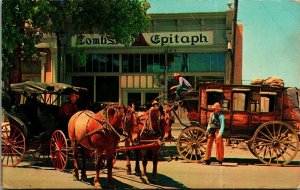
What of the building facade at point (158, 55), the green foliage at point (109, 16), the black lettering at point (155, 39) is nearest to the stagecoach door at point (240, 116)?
the green foliage at point (109, 16)

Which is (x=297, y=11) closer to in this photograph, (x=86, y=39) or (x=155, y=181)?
(x=155, y=181)

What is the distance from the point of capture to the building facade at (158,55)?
1641 cm

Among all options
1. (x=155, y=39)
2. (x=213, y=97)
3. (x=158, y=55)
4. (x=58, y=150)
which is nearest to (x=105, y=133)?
(x=58, y=150)

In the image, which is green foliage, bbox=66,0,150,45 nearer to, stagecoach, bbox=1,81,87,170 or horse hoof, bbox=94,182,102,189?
stagecoach, bbox=1,81,87,170

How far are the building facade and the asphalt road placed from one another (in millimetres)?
5806

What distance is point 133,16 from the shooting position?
40.8 ft

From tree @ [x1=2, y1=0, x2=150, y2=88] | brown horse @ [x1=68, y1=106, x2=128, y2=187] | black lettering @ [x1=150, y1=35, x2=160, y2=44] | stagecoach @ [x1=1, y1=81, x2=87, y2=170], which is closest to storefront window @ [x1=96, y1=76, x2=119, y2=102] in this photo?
black lettering @ [x1=150, y1=35, x2=160, y2=44]

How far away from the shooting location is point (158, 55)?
17.2m

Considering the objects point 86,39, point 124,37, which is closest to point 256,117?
point 124,37

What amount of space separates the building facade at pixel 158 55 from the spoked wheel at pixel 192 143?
17.7 feet

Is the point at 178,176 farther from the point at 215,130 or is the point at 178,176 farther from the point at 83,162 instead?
the point at 215,130

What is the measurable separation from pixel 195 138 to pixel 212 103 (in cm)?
100

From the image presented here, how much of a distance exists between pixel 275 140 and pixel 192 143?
2.04m

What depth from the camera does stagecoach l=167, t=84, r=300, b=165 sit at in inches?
410
